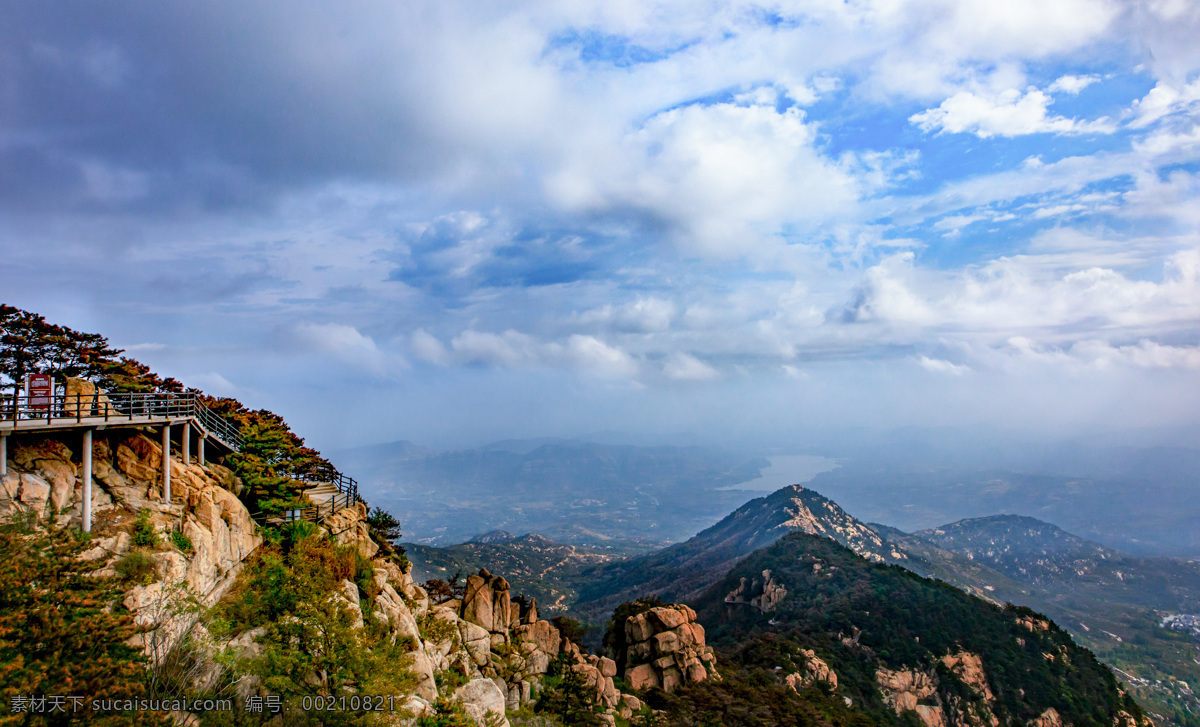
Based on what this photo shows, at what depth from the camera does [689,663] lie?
125ft

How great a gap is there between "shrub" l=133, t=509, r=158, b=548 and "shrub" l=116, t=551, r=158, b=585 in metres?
0.77

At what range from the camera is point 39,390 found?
1806 centimetres

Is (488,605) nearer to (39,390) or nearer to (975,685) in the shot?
(39,390)

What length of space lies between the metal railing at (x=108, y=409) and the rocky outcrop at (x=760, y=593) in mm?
66565

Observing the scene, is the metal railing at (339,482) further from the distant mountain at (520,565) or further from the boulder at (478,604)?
the distant mountain at (520,565)

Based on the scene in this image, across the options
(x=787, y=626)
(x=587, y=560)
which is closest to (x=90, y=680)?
(x=787, y=626)

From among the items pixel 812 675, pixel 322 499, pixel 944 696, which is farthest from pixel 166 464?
pixel 944 696

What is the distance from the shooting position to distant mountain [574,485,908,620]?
329 feet

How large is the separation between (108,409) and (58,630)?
992cm

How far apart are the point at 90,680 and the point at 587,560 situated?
468 ft

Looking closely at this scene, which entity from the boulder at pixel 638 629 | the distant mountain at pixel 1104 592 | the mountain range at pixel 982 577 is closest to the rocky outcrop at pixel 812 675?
the boulder at pixel 638 629

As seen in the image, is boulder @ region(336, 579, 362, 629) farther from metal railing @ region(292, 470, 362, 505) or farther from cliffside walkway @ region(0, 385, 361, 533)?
metal railing @ region(292, 470, 362, 505)

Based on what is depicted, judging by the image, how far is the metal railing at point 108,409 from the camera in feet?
57.1

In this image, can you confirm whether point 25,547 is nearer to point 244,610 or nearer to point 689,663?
point 244,610
